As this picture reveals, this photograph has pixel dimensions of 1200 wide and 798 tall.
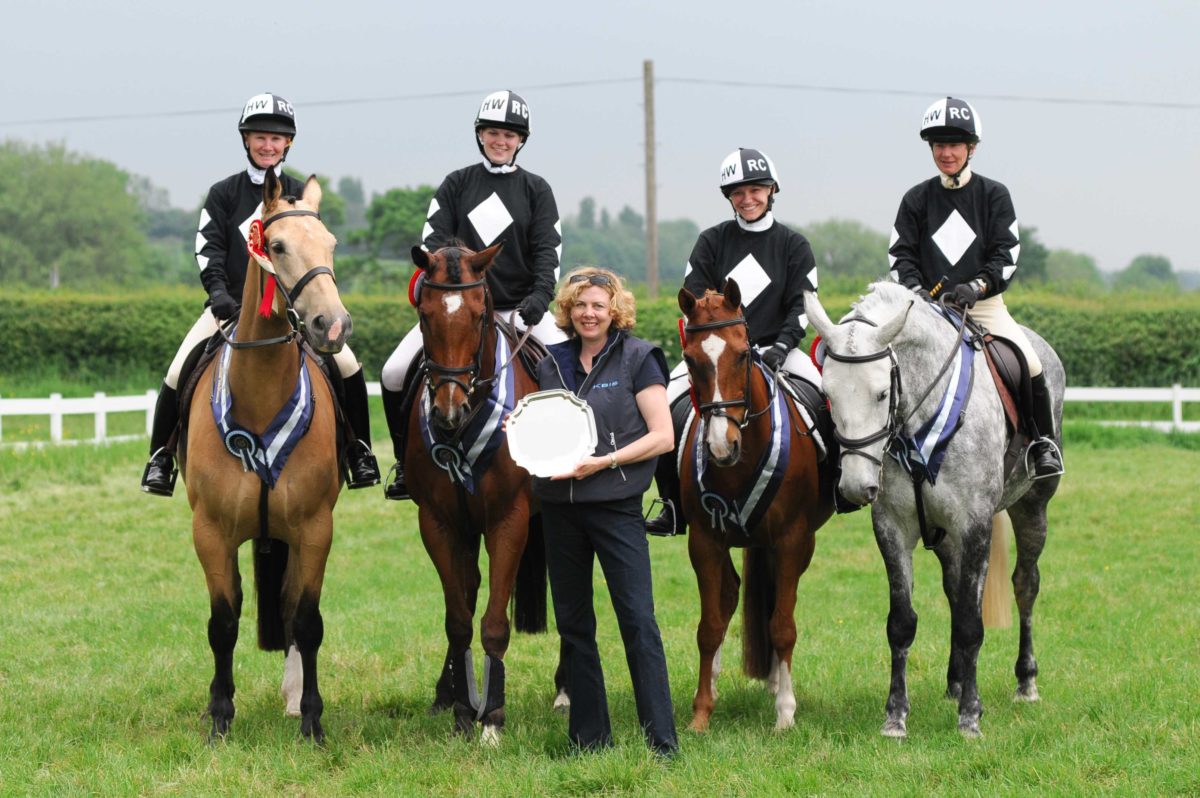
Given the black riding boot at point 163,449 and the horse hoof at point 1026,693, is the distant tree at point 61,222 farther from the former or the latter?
the horse hoof at point 1026,693

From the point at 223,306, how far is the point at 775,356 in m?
3.04

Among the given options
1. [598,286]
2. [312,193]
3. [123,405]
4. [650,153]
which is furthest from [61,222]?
[598,286]

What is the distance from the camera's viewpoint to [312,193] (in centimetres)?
649

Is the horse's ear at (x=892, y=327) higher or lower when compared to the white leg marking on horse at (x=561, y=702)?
higher

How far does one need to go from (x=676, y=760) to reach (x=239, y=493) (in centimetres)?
256

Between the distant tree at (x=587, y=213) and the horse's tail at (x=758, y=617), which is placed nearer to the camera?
→ the horse's tail at (x=758, y=617)

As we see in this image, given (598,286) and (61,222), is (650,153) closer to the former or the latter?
(598,286)

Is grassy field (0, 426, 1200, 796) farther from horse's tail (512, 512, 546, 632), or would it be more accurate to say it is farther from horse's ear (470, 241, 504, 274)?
horse's ear (470, 241, 504, 274)

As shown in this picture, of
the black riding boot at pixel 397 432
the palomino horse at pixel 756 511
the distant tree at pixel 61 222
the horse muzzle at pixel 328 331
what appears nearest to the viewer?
the horse muzzle at pixel 328 331

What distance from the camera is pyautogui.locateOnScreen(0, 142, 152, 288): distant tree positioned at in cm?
5944

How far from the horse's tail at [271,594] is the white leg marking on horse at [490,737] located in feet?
5.60

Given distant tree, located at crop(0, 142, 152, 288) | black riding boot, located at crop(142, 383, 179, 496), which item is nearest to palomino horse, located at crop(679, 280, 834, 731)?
black riding boot, located at crop(142, 383, 179, 496)

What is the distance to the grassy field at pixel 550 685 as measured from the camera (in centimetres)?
576

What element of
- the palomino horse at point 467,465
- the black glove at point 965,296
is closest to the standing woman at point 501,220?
the palomino horse at point 467,465
